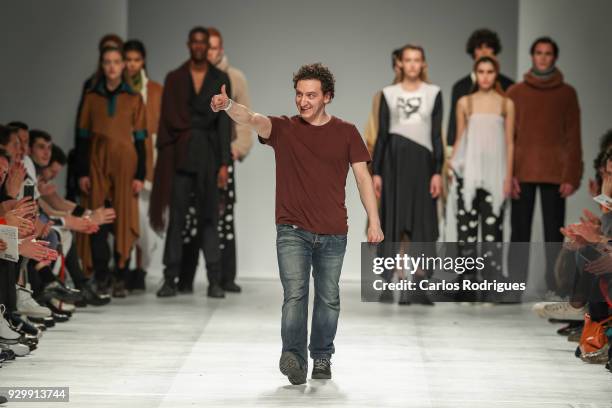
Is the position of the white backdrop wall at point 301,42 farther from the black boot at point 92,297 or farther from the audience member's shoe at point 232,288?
the black boot at point 92,297

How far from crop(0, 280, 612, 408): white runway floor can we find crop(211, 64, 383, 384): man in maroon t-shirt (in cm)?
27

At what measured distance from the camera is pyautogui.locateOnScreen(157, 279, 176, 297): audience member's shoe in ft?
24.5

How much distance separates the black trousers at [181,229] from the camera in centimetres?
743

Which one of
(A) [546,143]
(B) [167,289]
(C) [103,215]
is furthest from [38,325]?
(A) [546,143]

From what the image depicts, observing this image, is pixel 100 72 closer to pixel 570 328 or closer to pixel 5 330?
pixel 5 330

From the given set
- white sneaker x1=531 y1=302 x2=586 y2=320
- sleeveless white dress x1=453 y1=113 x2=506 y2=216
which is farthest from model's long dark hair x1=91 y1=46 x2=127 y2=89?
white sneaker x1=531 y1=302 x2=586 y2=320

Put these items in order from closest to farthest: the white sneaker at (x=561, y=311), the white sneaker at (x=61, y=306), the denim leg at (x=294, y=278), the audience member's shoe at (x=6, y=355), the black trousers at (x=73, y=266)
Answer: the denim leg at (x=294, y=278), the audience member's shoe at (x=6, y=355), the white sneaker at (x=561, y=311), the white sneaker at (x=61, y=306), the black trousers at (x=73, y=266)

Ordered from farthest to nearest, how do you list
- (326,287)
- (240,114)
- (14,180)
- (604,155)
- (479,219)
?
(479,219)
(14,180)
(604,155)
(326,287)
(240,114)

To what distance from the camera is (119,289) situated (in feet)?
24.6

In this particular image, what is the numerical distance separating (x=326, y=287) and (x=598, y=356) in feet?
4.08

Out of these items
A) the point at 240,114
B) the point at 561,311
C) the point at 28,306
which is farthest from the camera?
the point at 561,311

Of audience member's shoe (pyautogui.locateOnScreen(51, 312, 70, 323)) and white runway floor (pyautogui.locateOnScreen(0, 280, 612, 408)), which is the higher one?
audience member's shoe (pyautogui.locateOnScreen(51, 312, 70, 323))

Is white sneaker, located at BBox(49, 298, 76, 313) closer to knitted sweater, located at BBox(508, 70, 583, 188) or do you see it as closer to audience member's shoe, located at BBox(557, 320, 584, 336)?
audience member's shoe, located at BBox(557, 320, 584, 336)

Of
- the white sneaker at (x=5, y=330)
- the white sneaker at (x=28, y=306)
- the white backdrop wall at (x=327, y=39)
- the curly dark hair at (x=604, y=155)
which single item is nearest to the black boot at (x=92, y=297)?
the white sneaker at (x=28, y=306)
